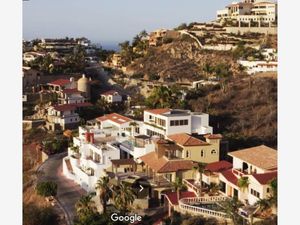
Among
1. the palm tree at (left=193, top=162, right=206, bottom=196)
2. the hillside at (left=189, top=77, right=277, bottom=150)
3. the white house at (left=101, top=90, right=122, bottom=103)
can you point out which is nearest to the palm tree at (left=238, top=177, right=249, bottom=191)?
the palm tree at (left=193, top=162, right=206, bottom=196)

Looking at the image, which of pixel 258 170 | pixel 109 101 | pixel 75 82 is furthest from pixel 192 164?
pixel 75 82

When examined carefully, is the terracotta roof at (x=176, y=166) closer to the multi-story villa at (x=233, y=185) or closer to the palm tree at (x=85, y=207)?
the multi-story villa at (x=233, y=185)

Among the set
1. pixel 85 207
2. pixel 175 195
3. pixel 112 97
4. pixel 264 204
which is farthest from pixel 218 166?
pixel 112 97

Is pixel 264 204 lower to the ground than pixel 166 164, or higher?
lower

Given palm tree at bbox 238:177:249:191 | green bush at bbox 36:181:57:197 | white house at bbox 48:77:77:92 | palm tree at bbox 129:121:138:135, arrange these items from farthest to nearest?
1. white house at bbox 48:77:77:92
2. palm tree at bbox 129:121:138:135
3. green bush at bbox 36:181:57:197
4. palm tree at bbox 238:177:249:191

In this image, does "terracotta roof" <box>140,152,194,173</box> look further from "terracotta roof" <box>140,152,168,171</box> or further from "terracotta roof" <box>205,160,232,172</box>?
"terracotta roof" <box>205,160,232,172</box>

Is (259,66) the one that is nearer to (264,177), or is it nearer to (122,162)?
(122,162)

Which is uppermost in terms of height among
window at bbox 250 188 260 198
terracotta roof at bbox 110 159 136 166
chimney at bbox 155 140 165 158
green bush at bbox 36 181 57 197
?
chimney at bbox 155 140 165 158
